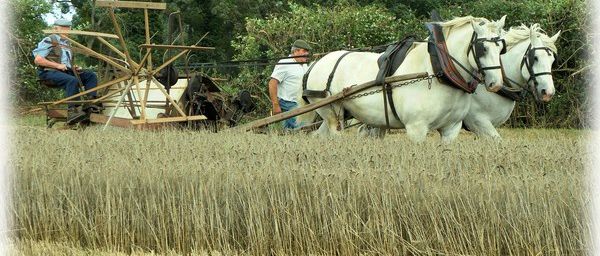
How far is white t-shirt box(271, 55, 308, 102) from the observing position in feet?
40.7

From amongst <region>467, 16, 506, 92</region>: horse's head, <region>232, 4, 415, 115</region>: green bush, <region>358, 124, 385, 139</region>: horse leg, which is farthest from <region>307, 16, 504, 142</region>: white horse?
<region>232, 4, 415, 115</region>: green bush

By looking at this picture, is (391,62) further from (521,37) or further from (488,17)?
(488,17)

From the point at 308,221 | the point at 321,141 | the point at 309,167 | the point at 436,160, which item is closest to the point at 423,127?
the point at 321,141

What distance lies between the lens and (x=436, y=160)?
670cm

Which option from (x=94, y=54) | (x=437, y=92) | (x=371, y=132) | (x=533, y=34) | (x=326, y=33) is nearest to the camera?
(x=437, y=92)

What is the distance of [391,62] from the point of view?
9859mm

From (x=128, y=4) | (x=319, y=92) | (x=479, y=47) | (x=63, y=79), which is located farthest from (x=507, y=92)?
(x=63, y=79)

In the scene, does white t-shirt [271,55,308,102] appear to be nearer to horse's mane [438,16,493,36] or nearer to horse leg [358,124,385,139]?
horse leg [358,124,385,139]

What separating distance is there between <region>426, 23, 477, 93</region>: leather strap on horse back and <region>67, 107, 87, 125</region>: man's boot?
441cm

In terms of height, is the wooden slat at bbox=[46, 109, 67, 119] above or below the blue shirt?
below

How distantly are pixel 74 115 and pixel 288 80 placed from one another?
2.73m

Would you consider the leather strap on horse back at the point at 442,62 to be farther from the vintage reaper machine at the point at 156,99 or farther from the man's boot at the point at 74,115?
the man's boot at the point at 74,115

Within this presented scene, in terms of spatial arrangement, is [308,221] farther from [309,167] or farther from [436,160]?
[436,160]

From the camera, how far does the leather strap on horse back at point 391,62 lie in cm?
966
